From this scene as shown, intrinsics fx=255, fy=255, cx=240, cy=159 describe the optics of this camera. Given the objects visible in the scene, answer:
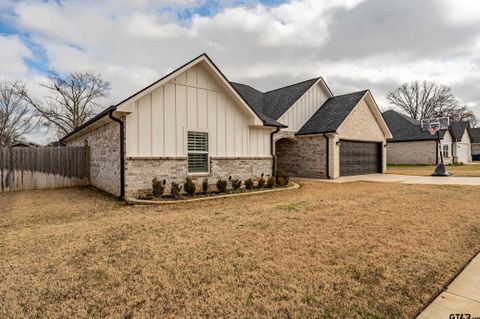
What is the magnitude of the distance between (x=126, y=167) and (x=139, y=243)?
459cm

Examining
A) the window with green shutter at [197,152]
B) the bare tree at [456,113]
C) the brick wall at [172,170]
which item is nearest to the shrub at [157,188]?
the brick wall at [172,170]

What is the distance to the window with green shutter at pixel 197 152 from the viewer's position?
32.6ft

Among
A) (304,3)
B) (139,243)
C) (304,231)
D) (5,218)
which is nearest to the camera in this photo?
(139,243)

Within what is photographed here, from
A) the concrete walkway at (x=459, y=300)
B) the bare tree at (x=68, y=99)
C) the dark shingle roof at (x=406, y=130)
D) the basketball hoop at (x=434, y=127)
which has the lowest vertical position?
the concrete walkway at (x=459, y=300)

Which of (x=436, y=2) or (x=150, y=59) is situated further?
(x=150, y=59)

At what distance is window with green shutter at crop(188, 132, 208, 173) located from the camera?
9.95m

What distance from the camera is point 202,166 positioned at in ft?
33.8

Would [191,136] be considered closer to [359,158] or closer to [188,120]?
[188,120]

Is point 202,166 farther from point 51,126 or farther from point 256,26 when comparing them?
point 51,126

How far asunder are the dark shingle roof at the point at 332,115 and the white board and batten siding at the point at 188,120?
5.97 m

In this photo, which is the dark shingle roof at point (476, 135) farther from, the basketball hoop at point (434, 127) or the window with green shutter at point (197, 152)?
the window with green shutter at point (197, 152)

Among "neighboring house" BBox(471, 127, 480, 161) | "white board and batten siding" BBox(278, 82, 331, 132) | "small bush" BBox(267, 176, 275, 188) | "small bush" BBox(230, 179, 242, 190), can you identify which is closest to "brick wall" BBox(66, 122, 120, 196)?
"small bush" BBox(230, 179, 242, 190)

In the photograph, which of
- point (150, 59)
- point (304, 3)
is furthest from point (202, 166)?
point (150, 59)

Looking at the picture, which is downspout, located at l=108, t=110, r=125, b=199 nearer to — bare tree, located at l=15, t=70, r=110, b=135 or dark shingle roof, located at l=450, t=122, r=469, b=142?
bare tree, located at l=15, t=70, r=110, b=135
